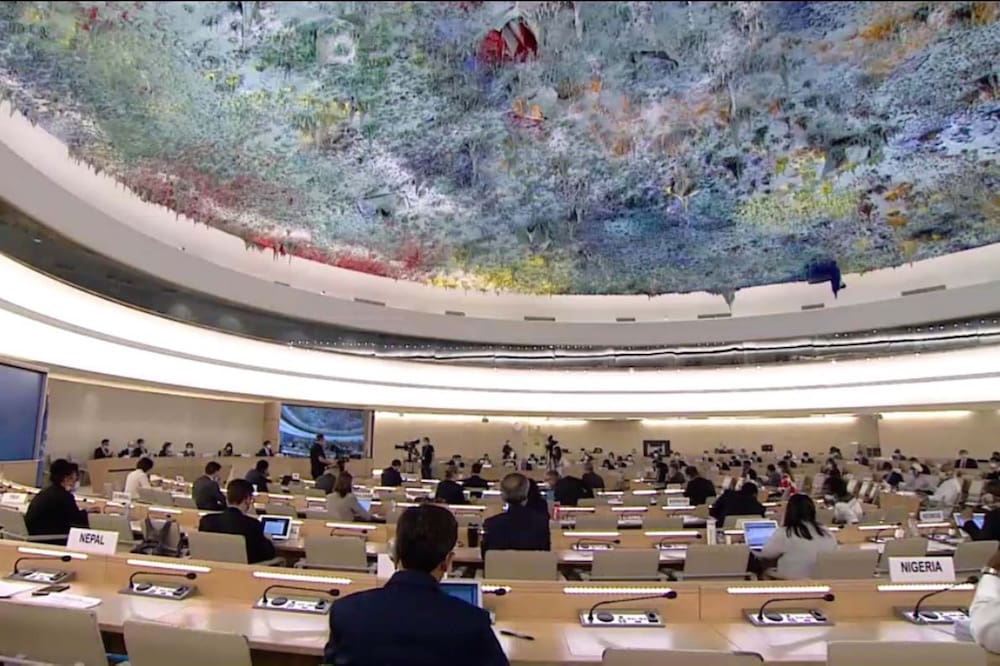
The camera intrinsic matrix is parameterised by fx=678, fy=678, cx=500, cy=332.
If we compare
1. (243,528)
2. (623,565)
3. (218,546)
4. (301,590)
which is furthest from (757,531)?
(218,546)

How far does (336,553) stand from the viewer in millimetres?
4961

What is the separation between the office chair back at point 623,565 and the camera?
180 inches

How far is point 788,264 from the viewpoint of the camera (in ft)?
43.6

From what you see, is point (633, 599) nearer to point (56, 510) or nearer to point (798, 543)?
point (798, 543)

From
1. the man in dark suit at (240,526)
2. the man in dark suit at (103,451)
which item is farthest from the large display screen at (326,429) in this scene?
the man in dark suit at (240,526)

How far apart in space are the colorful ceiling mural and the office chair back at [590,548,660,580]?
427 cm

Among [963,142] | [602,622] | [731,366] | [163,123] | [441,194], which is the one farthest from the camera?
[731,366]

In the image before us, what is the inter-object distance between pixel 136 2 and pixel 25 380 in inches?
293

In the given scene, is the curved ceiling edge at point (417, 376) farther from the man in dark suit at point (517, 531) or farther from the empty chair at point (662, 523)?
the empty chair at point (662, 523)

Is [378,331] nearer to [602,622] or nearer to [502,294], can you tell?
[502,294]

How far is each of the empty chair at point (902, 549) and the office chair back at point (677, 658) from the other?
3.63 meters

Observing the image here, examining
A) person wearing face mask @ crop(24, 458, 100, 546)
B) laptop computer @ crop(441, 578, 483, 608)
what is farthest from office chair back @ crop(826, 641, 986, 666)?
person wearing face mask @ crop(24, 458, 100, 546)

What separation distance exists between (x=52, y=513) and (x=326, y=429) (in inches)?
499

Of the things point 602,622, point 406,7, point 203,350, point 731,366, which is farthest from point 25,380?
point 731,366
